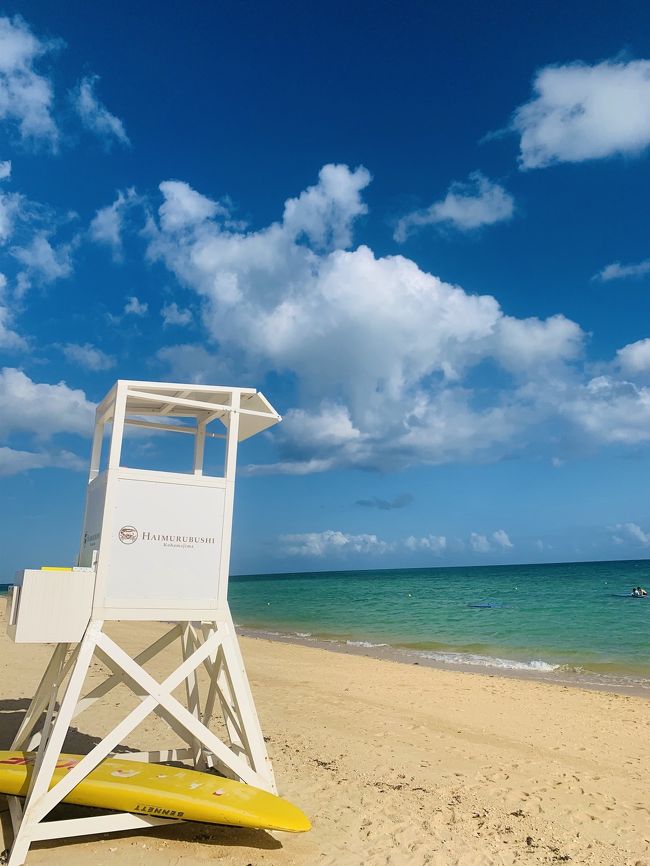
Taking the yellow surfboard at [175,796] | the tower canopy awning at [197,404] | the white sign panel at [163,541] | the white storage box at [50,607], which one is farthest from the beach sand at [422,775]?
the tower canopy awning at [197,404]

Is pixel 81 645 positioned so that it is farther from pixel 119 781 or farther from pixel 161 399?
pixel 161 399

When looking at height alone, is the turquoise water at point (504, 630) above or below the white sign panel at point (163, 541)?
below

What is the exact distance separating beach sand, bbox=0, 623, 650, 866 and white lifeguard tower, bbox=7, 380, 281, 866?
62 cm

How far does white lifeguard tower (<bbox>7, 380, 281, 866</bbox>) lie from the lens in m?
5.15

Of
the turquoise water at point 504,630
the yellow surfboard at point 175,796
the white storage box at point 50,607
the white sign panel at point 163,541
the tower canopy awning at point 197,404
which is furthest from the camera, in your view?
the turquoise water at point 504,630

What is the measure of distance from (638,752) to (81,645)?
8766 mm

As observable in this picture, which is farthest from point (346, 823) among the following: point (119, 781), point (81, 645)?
point (81, 645)

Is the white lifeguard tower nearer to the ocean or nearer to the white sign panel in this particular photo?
the white sign panel

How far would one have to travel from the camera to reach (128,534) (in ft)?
19.1

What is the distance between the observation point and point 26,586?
5.45 metres

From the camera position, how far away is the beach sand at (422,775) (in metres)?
5.31

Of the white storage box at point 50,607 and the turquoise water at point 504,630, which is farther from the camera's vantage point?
the turquoise water at point 504,630

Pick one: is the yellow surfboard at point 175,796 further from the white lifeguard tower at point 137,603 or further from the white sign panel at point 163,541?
the white sign panel at point 163,541

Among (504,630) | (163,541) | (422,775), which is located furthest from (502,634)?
(163,541)
